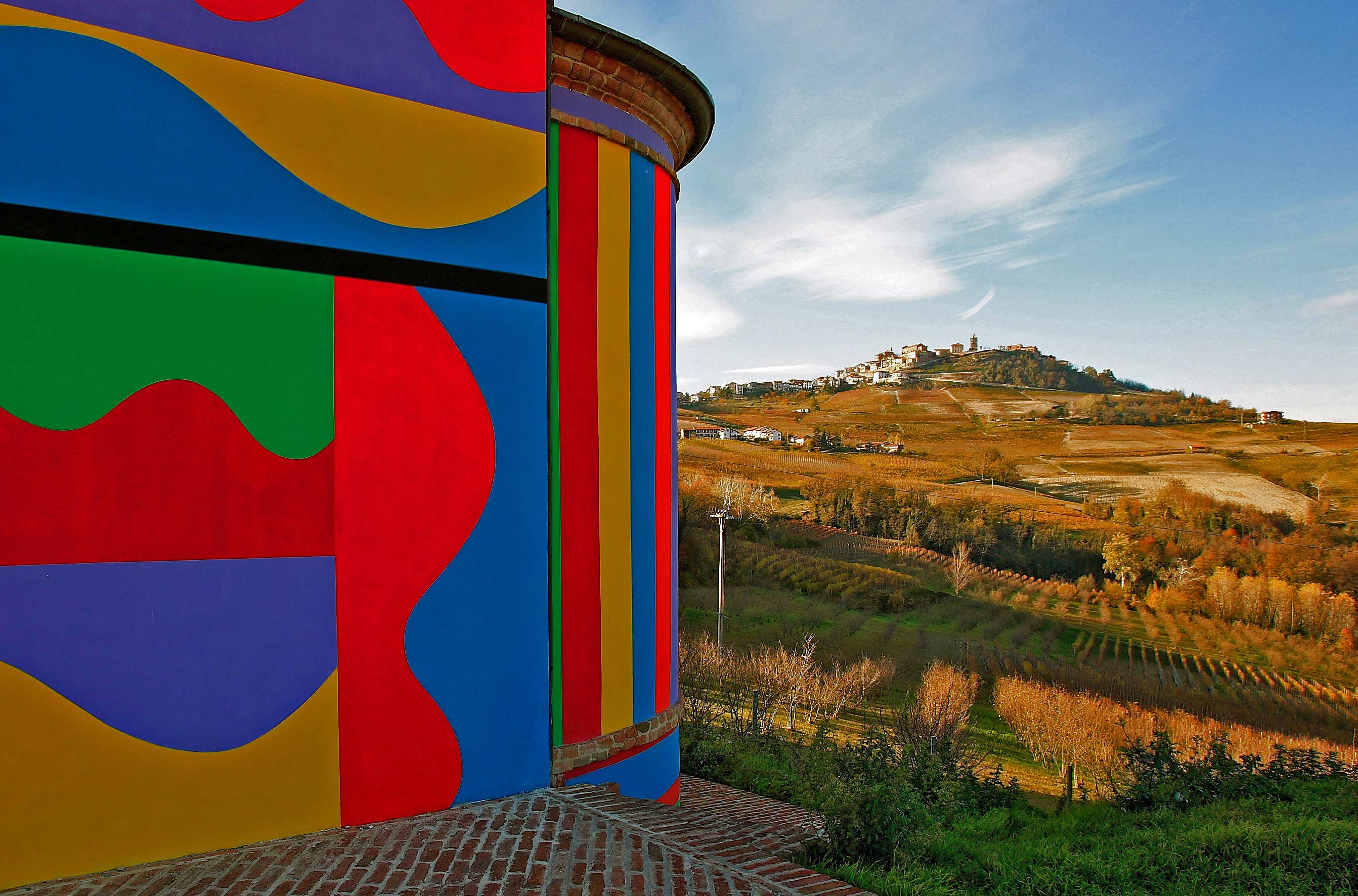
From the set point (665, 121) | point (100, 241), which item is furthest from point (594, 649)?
point (665, 121)

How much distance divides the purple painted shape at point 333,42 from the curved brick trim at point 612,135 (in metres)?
0.72

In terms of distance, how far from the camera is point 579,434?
5.22 m

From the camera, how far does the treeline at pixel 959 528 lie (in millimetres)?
49188

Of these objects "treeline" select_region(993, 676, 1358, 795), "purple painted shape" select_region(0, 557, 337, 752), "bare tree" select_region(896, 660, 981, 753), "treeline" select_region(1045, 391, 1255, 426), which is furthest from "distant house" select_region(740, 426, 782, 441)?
"purple painted shape" select_region(0, 557, 337, 752)

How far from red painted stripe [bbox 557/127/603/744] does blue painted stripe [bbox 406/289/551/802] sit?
26.2 inches

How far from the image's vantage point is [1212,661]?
37.8 meters

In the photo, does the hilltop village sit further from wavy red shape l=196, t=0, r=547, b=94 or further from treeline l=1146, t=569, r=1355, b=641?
wavy red shape l=196, t=0, r=547, b=94

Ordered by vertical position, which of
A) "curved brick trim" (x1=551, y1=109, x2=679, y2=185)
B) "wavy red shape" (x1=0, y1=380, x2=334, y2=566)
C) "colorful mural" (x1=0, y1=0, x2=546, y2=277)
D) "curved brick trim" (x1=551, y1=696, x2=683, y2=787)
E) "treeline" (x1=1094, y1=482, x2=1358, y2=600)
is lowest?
"treeline" (x1=1094, y1=482, x2=1358, y2=600)

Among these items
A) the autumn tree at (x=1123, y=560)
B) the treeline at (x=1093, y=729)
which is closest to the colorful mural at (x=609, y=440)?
the treeline at (x=1093, y=729)

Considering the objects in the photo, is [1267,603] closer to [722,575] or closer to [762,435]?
[722,575]

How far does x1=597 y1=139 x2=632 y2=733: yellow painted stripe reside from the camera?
5348 millimetres

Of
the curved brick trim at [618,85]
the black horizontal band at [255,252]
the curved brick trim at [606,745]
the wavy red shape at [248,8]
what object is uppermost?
the curved brick trim at [618,85]

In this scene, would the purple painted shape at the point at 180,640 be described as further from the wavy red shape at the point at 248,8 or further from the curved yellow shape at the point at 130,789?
the wavy red shape at the point at 248,8

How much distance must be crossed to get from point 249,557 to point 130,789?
3.86 feet
